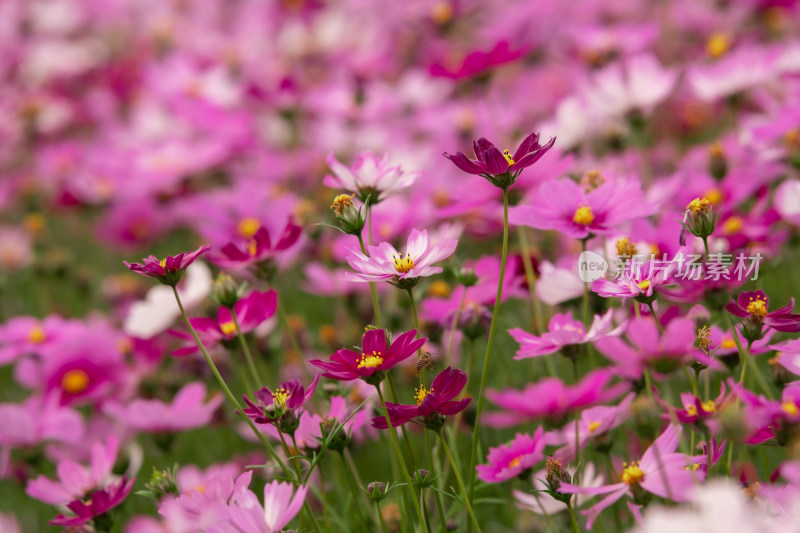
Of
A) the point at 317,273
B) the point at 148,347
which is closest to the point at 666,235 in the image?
the point at 317,273

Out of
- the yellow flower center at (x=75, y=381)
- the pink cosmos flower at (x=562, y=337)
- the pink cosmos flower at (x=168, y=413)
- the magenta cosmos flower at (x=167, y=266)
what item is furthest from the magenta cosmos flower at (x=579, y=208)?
the yellow flower center at (x=75, y=381)

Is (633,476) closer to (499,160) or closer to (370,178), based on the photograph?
(499,160)

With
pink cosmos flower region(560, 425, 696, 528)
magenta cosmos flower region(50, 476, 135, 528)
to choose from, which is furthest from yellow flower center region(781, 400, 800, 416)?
magenta cosmos flower region(50, 476, 135, 528)

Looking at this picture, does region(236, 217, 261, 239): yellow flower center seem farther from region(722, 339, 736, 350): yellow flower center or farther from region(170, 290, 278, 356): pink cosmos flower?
region(722, 339, 736, 350): yellow flower center

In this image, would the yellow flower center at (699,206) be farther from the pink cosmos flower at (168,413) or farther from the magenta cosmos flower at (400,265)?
the pink cosmos flower at (168,413)

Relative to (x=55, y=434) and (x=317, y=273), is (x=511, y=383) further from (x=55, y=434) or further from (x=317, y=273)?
(x=55, y=434)

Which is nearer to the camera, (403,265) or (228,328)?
(403,265)

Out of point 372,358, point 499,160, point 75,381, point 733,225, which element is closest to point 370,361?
point 372,358
